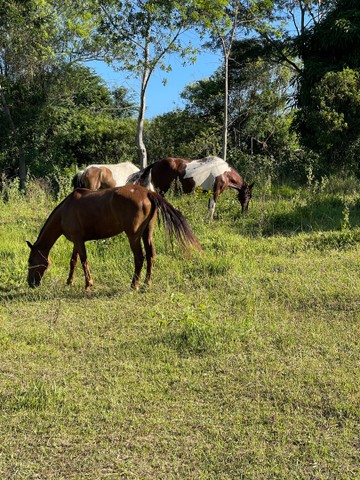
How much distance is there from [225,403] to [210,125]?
45.9 feet

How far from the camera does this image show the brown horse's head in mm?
5727

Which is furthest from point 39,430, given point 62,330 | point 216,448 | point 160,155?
point 160,155

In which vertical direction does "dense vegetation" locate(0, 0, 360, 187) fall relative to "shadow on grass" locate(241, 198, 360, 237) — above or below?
above

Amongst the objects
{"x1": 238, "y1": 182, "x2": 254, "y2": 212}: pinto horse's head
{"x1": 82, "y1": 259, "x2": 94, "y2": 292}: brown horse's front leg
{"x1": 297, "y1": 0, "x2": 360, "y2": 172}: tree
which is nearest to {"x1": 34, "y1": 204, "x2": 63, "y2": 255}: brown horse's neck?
{"x1": 82, "y1": 259, "x2": 94, "y2": 292}: brown horse's front leg

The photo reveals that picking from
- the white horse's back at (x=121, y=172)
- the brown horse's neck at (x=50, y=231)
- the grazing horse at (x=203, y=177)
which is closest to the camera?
the brown horse's neck at (x=50, y=231)

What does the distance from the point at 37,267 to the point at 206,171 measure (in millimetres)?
4536

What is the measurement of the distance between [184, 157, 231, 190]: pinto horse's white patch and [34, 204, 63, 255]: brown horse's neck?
160 inches

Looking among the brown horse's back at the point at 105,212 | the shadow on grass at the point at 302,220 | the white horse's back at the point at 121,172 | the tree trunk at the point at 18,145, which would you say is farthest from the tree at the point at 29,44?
the brown horse's back at the point at 105,212

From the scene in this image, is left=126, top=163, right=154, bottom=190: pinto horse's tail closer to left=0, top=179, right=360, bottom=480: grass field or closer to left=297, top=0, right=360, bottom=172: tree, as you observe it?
left=0, top=179, right=360, bottom=480: grass field

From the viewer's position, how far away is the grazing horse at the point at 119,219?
536 cm

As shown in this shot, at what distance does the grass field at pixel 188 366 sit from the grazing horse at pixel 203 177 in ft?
8.06

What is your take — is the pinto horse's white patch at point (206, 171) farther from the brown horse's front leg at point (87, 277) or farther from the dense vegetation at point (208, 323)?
the brown horse's front leg at point (87, 277)

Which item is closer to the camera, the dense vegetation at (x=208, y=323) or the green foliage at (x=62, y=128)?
the dense vegetation at (x=208, y=323)

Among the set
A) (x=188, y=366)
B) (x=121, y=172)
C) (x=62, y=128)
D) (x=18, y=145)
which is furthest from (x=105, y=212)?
(x=62, y=128)
